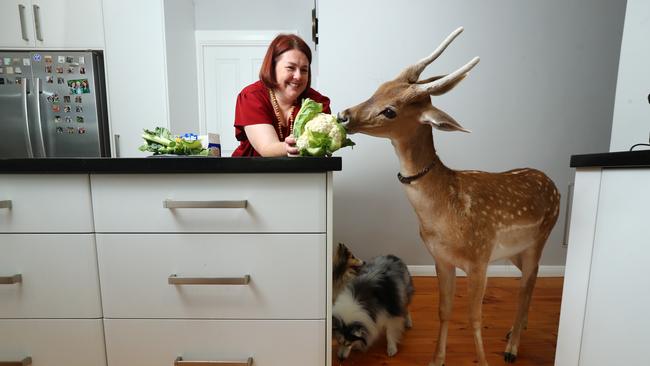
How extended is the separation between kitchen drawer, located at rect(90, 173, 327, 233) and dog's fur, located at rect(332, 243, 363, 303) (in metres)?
0.58

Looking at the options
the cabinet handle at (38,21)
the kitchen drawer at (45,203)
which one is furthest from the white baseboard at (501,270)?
the cabinet handle at (38,21)

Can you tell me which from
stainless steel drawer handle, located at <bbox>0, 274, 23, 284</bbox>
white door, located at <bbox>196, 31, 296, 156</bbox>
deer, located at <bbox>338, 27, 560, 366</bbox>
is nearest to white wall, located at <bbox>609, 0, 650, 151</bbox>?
deer, located at <bbox>338, 27, 560, 366</bbox>

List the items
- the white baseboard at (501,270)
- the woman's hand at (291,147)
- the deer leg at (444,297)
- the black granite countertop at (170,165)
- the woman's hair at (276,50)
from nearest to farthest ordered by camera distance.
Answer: the black granite countertop at (170,165)
the woman's hand at (291,147)
the deer leg at (444,297)
the woman's hair at (276,50)
the white baseboard at (501,270)

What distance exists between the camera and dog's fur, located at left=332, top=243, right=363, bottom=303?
1.29 metres

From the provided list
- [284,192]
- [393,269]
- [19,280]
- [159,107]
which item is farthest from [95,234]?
[159,107]

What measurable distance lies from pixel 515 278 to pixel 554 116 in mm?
1128

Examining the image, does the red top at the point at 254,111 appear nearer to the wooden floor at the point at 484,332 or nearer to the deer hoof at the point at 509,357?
the wooden floor at the point at 484,332

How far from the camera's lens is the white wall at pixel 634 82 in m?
1.19

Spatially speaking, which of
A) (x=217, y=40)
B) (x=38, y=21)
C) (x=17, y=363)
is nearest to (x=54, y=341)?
(x=17, y=363)

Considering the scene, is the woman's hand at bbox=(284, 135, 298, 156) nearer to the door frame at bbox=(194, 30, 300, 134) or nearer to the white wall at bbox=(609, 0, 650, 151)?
the white wall at bbox=(609, 0, 650, 151)

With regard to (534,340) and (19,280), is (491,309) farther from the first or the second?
(19,280)

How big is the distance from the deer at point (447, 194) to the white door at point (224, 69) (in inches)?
97.4

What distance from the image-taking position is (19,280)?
823mm

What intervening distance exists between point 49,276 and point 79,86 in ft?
6.25
